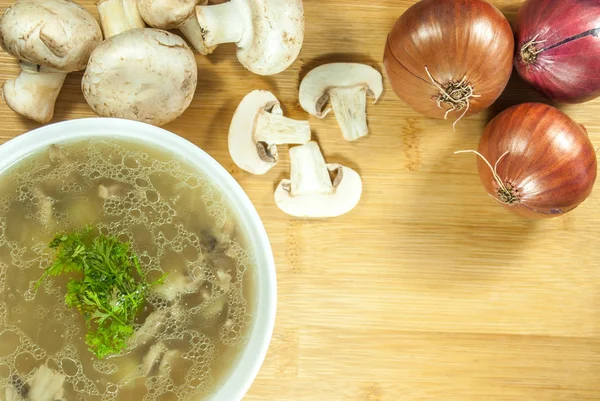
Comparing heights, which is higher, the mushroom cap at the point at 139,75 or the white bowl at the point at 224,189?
the mushroom cap at the point at 139,75

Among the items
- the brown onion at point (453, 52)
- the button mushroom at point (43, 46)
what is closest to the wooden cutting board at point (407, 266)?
the brown onion at point (453, 52)

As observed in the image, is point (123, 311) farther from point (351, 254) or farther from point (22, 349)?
point (351, 254)

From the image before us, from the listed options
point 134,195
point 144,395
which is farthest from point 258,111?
point 144,395

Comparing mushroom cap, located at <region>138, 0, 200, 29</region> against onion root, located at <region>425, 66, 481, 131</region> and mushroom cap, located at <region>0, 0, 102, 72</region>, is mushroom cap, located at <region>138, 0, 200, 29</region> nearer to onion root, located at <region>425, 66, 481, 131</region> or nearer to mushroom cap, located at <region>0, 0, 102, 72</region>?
mushroom cap, located at <region>0, 0, 102, 72</region>

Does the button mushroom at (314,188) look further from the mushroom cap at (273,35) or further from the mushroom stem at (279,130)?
the mushroom cap at (273,35)

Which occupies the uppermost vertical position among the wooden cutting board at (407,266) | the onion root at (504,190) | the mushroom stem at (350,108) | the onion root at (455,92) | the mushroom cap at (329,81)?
the onion root at (455,92)

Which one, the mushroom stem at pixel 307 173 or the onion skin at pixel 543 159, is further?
the mushroom stem at pixel 307 173

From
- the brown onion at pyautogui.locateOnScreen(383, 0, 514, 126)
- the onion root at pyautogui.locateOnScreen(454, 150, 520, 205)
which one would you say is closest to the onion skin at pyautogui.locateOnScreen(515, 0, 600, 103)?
the brown onion at pyautogui.locateOnScreen(383, 0, 514, 126)
